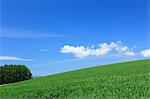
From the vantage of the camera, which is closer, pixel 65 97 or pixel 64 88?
pixel 65 97

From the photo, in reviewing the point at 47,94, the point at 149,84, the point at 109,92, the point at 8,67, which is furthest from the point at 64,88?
the point at 8,67

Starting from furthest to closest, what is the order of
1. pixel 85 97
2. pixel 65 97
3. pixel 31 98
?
pixel 31 98
pixel 65 97
pixel 85 97

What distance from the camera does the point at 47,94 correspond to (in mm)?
16938

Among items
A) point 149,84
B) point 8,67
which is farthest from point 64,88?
point 8,67

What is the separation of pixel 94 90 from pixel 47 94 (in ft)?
9.53

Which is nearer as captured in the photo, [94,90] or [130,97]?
[130,97]

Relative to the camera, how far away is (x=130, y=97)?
13086 mm

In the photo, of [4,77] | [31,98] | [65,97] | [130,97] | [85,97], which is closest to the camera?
[130,97]

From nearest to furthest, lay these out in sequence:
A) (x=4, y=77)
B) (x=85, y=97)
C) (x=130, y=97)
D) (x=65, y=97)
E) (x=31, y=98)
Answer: (x=130, y=97), (x=85, y=97), (x=65, y=97), (x=31, y=98), (x=4, y=77)

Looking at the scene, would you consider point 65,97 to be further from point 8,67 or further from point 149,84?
point 8,67

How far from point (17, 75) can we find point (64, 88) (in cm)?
2965

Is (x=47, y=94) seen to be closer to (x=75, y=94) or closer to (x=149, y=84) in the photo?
(x=75, y=94)

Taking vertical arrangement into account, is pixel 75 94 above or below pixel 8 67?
below

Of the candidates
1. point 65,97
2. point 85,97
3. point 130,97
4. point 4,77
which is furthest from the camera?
point 4,77
